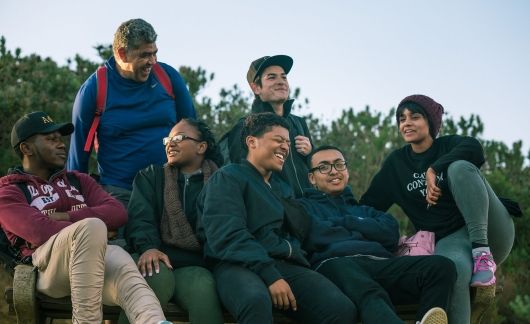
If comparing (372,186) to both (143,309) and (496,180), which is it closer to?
(143,309)

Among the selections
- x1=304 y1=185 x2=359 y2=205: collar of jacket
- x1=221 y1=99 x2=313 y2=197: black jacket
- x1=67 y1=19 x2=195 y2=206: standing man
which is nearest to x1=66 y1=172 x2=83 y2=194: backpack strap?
x1=67 y1=19 x2=195 y2=206: standing man

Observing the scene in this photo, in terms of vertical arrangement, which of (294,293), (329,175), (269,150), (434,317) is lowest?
(434,317)

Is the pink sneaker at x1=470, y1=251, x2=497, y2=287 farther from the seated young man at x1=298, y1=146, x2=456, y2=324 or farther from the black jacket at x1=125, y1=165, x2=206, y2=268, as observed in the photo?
the black jacket at x1=125, y1=165, x2=206, y2=268

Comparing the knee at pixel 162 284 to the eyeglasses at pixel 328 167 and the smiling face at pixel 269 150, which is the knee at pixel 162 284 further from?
the eyeglasses at pixel 328 167

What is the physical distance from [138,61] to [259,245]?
178 cm

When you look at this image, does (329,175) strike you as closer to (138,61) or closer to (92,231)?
(138,61)

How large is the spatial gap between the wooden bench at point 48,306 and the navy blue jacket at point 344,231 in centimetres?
46

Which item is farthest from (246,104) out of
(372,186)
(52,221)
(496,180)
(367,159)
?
(52,221)

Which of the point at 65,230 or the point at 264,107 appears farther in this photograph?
the point at 264,107

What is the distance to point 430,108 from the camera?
5801mm

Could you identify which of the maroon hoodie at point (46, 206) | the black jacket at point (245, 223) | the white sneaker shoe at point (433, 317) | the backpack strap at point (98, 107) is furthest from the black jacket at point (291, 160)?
the white sneaker shoe at point (433, 317)

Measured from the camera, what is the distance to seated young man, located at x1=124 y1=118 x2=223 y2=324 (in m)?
4.83

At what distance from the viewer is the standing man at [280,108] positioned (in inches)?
240

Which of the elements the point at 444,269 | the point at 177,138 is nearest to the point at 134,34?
the point at 177,138
